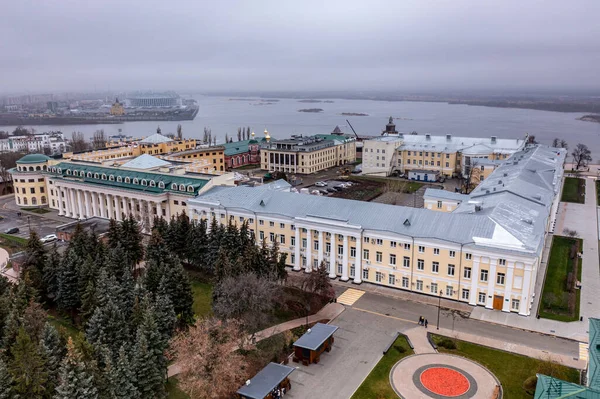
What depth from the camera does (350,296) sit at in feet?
128

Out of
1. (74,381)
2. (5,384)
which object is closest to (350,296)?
(74,381)

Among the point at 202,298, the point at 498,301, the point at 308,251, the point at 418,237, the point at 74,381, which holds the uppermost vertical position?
the point at 418,237

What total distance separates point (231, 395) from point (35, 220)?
52576 millimetres

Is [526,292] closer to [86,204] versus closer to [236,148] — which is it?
[86,204]

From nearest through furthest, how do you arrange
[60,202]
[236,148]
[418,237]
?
[418,237] < [60,202] < [236,148]

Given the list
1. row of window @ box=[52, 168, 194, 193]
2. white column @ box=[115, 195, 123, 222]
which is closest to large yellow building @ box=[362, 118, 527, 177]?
row of window @ box=[52, 168, 194, 193]

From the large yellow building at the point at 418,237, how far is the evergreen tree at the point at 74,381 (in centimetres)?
2410

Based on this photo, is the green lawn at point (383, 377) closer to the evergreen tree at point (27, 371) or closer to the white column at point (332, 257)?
the white column at point (332, 257)

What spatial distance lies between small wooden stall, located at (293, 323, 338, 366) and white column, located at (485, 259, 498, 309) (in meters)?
13.6

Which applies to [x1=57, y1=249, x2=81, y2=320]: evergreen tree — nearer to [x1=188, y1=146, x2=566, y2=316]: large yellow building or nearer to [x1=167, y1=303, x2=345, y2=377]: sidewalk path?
[x1=167, y1=303, x2=345, y2=377]: sidewalk path

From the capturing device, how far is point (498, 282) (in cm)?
3572

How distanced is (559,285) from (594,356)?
18.1 meters

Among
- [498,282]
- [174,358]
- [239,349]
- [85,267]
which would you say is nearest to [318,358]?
[239,349]

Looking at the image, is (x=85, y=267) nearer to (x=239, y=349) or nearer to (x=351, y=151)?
(x=239, y=349)
